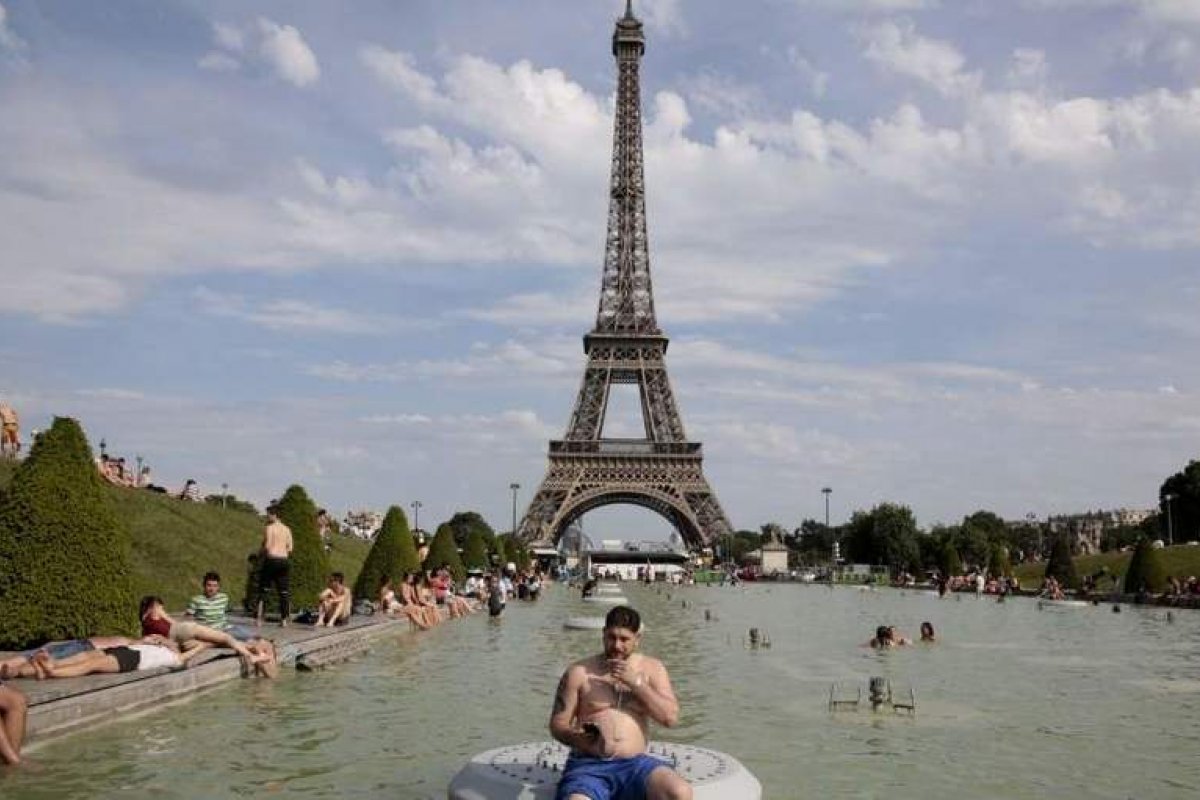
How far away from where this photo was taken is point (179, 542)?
26.5 meters

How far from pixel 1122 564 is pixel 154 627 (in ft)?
189

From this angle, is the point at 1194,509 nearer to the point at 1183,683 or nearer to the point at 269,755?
the point at 1183,683

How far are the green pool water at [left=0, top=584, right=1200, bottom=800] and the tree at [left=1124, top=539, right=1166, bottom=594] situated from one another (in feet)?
73.2

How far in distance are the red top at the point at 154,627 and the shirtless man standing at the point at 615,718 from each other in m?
7.84

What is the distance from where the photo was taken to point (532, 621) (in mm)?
26516

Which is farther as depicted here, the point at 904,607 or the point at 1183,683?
Answer: the point at 904,607

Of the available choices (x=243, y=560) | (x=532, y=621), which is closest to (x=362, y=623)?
(x=532, y=621)

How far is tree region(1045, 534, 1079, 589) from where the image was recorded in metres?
48.0

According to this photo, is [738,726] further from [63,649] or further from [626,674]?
[63,649]

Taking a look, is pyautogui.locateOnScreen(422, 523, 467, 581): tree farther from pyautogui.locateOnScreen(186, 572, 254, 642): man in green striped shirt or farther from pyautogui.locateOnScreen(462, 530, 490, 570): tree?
pyautogui.locateOnScreen(186, 572, 254, 642): man in green striped shirt

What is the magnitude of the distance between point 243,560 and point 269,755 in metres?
20.6

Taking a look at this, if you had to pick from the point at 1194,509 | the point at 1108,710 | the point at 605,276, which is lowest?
the point at 1108,710

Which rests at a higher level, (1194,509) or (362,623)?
(1194,509)

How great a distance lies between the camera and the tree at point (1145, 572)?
41188mm
